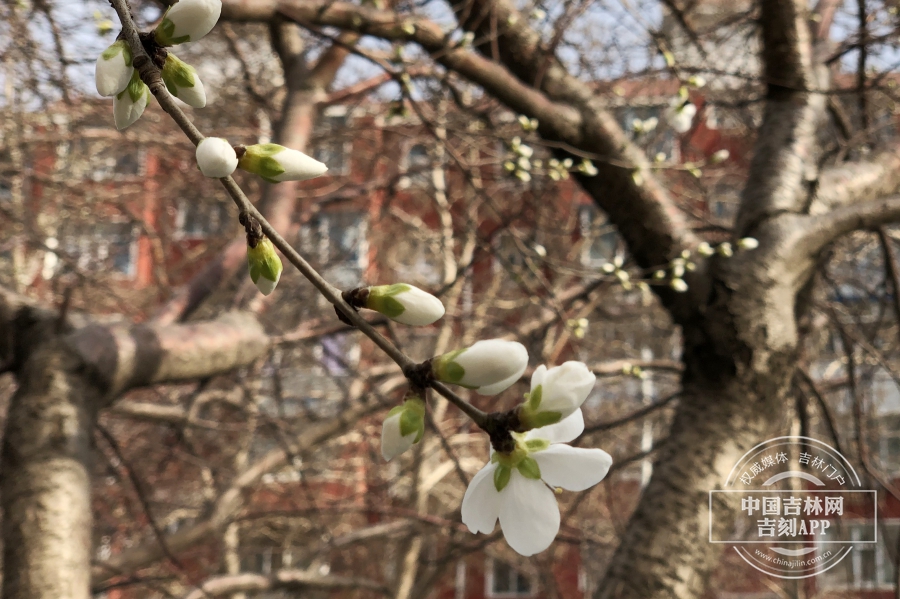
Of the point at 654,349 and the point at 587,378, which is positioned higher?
the point at 654,349

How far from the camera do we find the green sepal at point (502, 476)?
0.59m

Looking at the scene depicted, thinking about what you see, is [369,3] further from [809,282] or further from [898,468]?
[898,468]

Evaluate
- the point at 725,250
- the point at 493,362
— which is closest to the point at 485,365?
the point at 493,362

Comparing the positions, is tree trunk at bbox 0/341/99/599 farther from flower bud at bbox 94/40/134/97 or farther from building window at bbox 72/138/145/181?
building window at bbox 72/138/145/181

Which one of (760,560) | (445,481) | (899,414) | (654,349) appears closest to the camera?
(760,560)

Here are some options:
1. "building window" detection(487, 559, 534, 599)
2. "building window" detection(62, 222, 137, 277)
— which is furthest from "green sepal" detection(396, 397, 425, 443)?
"building window" detection(487, 559, 534, 599)

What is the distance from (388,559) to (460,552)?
3940 millimetres

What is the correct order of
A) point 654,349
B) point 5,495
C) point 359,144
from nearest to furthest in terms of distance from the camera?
point 5,495 < point 359,144 < point 654,349

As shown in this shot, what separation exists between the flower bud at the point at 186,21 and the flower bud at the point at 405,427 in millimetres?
319

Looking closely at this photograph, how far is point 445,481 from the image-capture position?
26.2 feet

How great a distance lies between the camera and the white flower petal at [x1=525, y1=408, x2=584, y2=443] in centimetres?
60

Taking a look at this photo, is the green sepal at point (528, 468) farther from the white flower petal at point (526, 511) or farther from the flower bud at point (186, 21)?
the flower bud at point (186, 21)

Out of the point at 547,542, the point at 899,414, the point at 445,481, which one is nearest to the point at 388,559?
the point at 445,481

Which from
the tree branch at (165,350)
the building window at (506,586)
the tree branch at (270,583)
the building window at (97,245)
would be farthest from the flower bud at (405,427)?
the building window at (506,586)
